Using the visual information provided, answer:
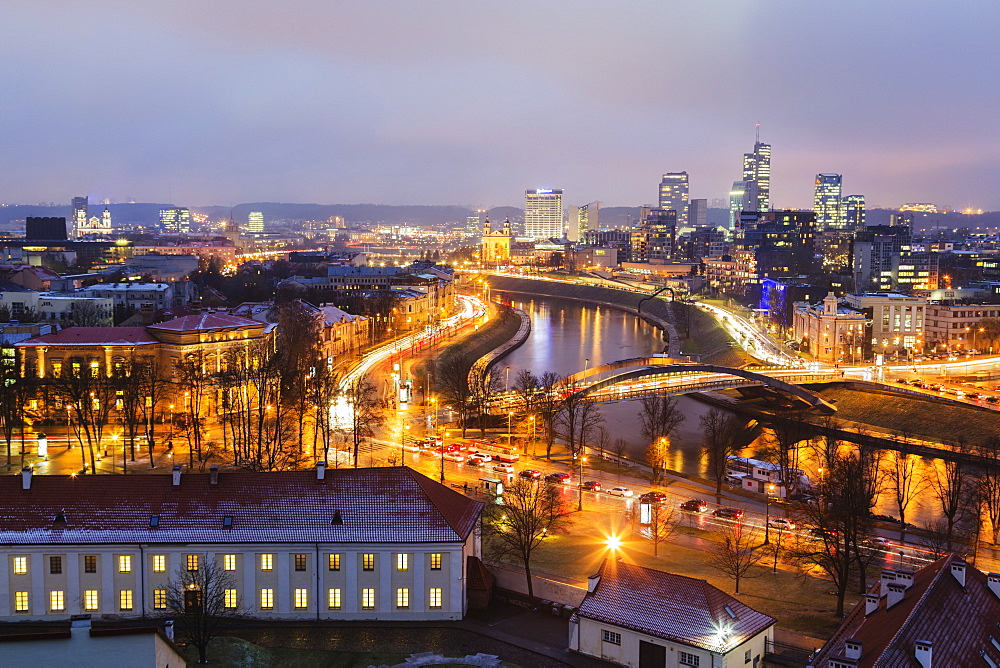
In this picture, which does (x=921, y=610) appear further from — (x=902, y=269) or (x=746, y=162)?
(x=746, y=162)

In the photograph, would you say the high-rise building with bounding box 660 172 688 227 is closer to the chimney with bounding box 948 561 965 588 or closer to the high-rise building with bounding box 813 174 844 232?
the high-rise building with bounding box 813 174 844 232

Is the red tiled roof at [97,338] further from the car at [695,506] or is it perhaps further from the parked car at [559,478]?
the car at [695,506]

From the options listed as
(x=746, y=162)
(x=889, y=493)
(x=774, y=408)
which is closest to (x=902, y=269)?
(x=774, y=408)

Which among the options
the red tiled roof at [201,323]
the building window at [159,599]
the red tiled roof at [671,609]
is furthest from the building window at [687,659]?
the red tiled roof at [201,323]

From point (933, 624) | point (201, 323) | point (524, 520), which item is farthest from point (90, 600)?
point (201, 323)

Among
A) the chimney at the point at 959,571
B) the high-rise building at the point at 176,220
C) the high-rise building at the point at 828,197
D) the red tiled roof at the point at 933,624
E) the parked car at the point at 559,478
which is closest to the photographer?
the red tiled roof at the point at 933,624

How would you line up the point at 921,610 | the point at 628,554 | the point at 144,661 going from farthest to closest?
1. the point at 628,554
2. the point at 921,610
3. the point at 144,661

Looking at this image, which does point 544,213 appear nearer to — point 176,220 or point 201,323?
point 176,220
